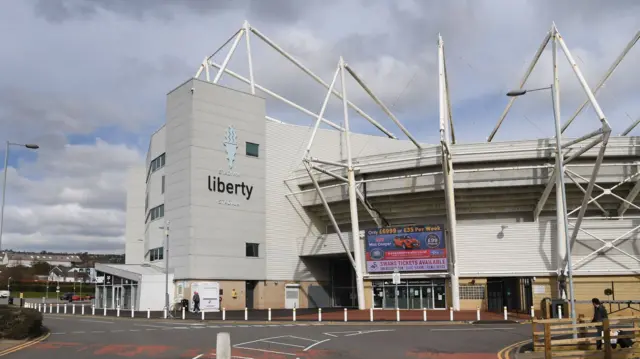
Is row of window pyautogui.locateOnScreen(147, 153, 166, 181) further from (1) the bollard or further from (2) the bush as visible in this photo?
(1) the bollard

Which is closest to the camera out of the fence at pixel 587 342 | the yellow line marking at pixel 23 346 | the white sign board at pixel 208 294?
the fence at pixel 587 342

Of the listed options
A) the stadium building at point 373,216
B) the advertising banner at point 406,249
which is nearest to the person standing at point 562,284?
the stadium building at point 373,216

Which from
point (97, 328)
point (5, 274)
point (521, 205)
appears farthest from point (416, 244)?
point (5, 274)

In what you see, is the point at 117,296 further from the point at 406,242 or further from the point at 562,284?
the point at 562,284

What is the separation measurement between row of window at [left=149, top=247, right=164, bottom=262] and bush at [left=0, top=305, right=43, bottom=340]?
92.9 ft

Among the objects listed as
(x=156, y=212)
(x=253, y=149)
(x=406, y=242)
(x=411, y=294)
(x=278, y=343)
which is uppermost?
(x=253, y=149)

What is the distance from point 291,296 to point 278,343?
3314 centimetres

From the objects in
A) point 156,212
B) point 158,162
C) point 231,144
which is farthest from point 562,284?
point 158,162

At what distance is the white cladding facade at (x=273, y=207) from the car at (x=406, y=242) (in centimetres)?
238

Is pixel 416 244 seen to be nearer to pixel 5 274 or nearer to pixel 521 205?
pixel 521 205

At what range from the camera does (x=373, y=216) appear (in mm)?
51938

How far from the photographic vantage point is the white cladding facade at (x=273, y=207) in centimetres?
4375

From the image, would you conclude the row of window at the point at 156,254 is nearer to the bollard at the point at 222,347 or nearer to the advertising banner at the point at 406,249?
the advertising banner at the point at 406,249

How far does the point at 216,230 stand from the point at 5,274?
78386 mm
